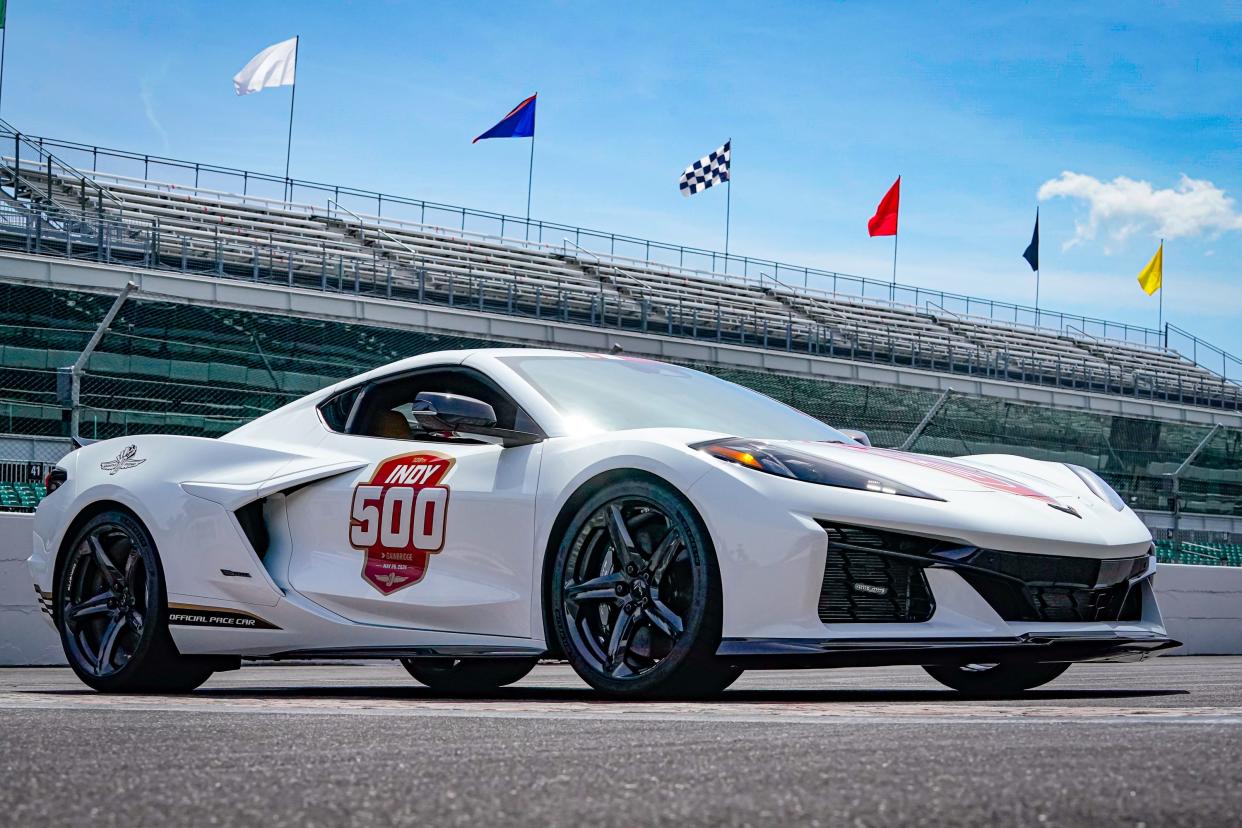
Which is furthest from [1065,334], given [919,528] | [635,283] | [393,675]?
[919,528]

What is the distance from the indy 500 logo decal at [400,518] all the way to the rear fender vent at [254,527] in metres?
0.44

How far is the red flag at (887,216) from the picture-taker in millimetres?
42156

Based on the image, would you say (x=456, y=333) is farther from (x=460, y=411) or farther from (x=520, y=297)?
(x=460, y=411)

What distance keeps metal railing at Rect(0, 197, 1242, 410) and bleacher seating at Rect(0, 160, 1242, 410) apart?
3cm

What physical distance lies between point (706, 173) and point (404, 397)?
122 feet

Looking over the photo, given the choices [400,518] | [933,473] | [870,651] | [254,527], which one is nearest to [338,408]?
[254,527]

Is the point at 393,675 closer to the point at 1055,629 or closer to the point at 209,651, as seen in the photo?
the point at 209,651

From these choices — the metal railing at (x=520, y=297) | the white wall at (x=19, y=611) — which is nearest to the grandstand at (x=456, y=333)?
the metal railing at (x=520, y=297)

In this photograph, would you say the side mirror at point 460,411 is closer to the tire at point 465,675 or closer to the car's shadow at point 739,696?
the car's shadow at point 739,696

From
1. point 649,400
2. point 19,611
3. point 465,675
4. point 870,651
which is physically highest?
point 649,400

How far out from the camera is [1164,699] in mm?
4504

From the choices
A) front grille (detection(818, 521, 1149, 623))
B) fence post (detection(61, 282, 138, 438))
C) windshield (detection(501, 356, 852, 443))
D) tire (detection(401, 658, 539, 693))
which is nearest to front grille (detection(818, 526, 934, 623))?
front grille (detection(818, 521, 1149, 623))

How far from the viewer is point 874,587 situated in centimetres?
441

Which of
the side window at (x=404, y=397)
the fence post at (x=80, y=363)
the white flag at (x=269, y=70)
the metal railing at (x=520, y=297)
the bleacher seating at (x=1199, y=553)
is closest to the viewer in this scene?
the side window at (x=404, y=397)
